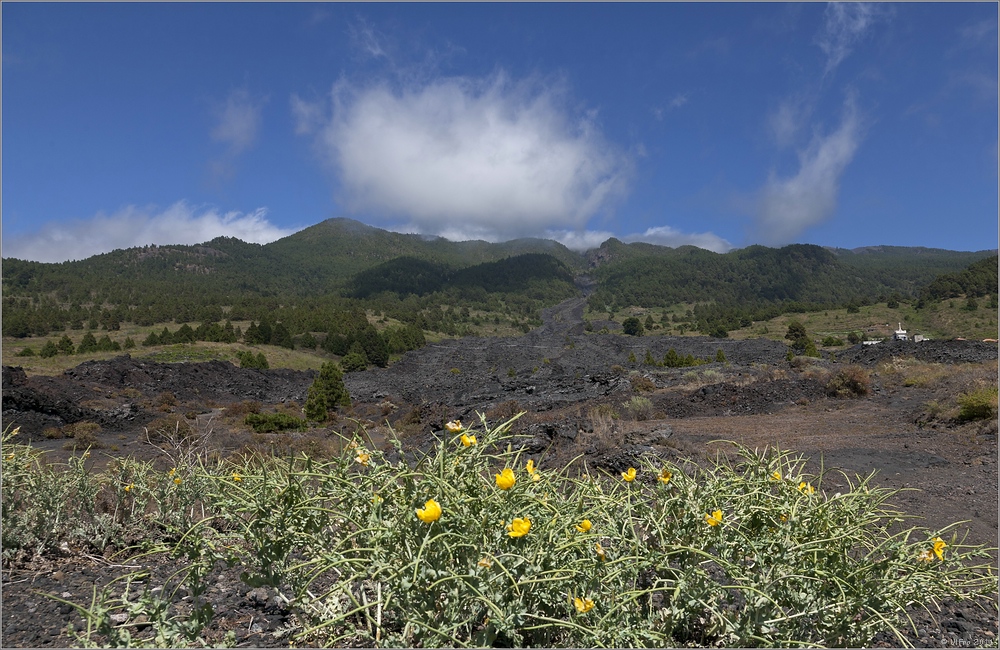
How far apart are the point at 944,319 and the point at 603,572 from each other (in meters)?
64.5

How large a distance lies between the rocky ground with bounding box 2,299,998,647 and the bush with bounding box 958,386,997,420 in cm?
31

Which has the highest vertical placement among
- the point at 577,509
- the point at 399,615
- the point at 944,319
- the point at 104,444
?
the point at 944,319

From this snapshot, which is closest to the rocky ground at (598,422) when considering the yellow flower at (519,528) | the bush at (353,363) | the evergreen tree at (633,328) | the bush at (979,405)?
the bush at (979,405)

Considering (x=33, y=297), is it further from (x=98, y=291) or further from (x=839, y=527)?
(x=839, y=527)

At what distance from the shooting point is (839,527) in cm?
190

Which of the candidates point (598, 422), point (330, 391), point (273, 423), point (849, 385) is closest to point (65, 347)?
point (330, 391)

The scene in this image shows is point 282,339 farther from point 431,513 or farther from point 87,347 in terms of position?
point 431,513

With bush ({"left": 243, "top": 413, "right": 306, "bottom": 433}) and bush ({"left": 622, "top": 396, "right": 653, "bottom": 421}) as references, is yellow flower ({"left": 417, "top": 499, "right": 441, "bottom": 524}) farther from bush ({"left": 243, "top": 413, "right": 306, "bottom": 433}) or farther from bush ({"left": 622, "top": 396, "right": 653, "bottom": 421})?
bush ({"left": 243, "top": 413, "right": 306, "bottom": 433})

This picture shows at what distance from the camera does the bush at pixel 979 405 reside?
397 inches

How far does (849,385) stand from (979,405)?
6.45 m

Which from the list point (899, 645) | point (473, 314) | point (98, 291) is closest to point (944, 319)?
point (899, 645)

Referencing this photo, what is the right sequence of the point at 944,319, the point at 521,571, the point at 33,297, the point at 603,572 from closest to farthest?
the point at 521,571
the point at 603,572
the point at 944,319
the point at 33,297

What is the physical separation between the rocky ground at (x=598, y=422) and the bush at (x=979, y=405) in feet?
1.03

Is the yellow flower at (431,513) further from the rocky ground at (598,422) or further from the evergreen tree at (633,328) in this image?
the evergreen tree at (633,328)
